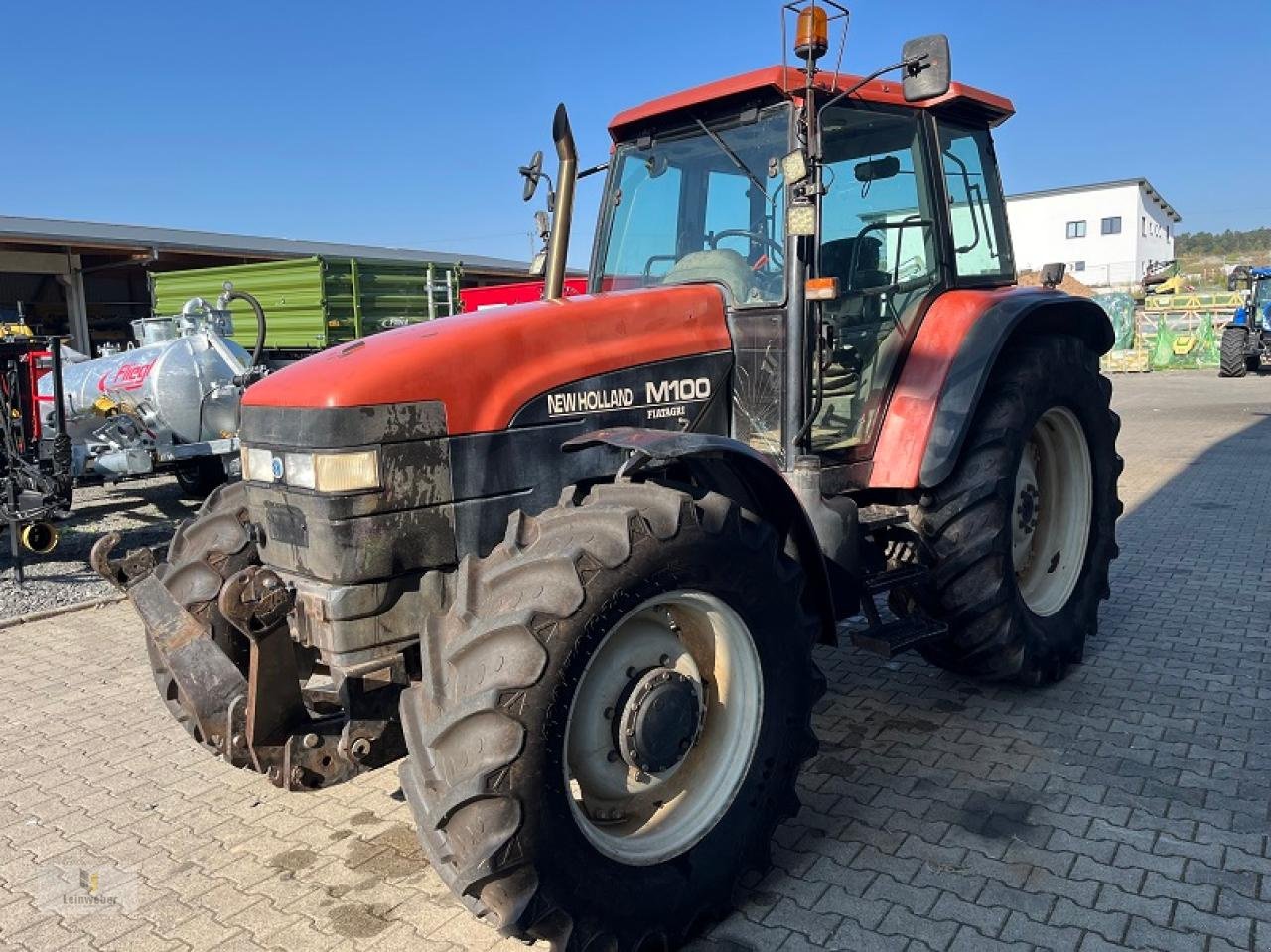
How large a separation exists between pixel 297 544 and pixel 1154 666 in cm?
398

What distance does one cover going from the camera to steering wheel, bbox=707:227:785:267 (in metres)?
3.75

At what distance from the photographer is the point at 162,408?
855cm

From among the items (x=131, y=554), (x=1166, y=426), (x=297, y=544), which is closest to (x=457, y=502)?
(x=297, y=544)

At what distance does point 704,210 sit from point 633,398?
3.73 ft

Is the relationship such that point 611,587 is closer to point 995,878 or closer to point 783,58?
point 995,878

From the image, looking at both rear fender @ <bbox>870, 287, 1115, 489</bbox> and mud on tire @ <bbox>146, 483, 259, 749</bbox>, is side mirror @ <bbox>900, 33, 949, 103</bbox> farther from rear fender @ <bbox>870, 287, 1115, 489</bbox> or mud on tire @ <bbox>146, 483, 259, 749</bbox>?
mud on tire @ <bbox>146, 483, 259, 749</bbox>

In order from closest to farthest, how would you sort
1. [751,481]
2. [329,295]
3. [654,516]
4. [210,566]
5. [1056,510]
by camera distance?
[654,516] → [751,481] → [210,566] → [1056,510] → [329,295]

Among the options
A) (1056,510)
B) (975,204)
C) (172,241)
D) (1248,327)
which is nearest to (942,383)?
(975,204)

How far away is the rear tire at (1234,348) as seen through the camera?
837 inches

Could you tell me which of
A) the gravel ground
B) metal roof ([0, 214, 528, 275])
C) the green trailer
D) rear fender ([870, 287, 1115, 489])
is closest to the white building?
metal roof ([0, 214, 528, 275])

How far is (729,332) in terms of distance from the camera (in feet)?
12.3

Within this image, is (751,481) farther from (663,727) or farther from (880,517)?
(880,517)

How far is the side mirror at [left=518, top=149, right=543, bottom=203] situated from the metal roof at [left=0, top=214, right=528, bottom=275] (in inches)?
515

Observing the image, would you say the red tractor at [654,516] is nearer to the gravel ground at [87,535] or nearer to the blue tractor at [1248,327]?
the gravel ground at [87,535]
